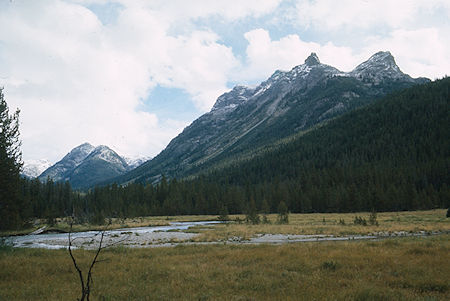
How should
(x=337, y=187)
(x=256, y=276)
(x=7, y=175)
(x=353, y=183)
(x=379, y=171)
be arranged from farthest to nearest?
(x=379, y=171)
(x=337, y=187)
(x=353, y=183)
(x=7, y=175)
(x=256, y=276)

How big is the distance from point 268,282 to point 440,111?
8329 inches

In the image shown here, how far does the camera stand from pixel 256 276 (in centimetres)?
1455

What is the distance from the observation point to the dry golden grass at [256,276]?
1159cm

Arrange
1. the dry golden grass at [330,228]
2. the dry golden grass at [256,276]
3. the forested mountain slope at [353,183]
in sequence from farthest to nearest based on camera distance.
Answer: the forested mountain slope at [353,183], the dry golden grass at [330,228], the dry golden grass at [256,276]

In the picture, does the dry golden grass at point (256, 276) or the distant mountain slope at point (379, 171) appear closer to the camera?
the dry golden grass at point (256, 276)

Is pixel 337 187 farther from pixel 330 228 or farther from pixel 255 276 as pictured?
pixel 255 276

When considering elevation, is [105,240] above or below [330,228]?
below

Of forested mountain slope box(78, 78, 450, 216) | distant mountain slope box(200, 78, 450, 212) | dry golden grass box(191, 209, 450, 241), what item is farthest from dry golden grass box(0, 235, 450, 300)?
distant mountain slope box(200, 78, 450, 212)

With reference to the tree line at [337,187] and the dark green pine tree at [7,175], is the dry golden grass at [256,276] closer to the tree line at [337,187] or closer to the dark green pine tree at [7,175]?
the dark green pine tree at [7,175]

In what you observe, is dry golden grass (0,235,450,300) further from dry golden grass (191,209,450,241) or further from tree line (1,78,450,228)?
tree line (1,78,450,228)

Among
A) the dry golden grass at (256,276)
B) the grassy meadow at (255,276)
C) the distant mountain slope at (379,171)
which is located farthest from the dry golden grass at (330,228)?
the distant mountain slope at (379,171)

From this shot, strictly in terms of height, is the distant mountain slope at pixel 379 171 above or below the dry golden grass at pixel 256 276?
above

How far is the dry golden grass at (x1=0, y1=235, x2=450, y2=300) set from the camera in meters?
11.6

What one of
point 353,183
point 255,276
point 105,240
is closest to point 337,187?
point 353,183
